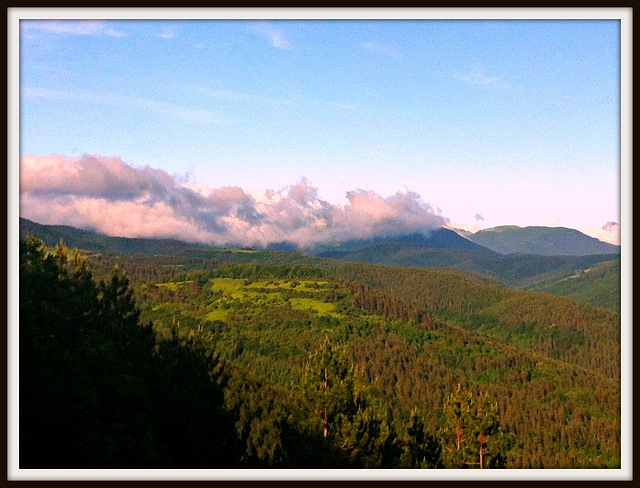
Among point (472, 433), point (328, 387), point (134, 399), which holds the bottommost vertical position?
point (472, 433)

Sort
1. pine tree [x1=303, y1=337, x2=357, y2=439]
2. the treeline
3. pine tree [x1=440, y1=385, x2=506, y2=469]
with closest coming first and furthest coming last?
1. the treeline
2. pine tree [x1=303, y1=337, x2=357, y2=439]
3. pine tree [x1=440, y1=385, x2=506, y2=469]

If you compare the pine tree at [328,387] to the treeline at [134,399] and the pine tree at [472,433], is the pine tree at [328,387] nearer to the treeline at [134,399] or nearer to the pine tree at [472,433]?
the treeline at [134,399]

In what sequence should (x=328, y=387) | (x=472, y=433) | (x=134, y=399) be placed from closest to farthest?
(x=134, y=399) < (x=328, y=387) < (x=472, y=433)

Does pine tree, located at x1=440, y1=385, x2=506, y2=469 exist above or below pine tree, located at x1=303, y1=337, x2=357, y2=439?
below

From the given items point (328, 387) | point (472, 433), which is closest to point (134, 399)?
point (328, 387)

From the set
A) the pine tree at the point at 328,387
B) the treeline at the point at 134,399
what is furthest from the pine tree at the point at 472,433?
the pine tree at the point at 328,387

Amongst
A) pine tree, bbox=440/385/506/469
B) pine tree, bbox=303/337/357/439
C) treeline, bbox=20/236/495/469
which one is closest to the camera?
treeline, bbox=20/236/495/469

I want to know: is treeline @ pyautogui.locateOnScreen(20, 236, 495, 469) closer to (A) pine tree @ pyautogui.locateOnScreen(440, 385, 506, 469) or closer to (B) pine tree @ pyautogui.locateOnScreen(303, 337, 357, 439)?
(B) pine tree @ pyautogui.locateOnScreen(303, 337, 357, 439)

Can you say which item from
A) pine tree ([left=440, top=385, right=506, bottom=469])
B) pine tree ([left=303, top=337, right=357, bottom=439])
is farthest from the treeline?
pine tree ([left=440, top=385, right=506, bottom=469])

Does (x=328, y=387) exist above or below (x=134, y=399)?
below

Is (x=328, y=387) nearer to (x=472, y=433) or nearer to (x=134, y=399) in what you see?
(x=472, y=433)

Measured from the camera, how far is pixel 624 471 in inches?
867

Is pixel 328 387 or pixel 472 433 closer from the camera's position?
pixel 328 387
